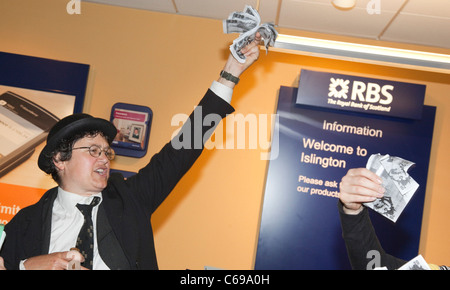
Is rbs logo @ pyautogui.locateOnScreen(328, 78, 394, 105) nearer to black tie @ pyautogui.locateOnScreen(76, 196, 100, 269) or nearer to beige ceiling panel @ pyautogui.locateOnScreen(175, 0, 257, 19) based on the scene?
beige ceiling panel @ pyautogui.locateOnScreen(175, 0, 257, 19)

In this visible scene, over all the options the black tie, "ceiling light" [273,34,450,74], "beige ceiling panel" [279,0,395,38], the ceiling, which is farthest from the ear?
"beige ceiling panel" [279,0,395,38]

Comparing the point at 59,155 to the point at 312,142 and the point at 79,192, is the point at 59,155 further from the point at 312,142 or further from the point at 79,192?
the point at 312,142

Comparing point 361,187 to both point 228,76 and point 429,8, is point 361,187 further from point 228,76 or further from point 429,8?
point 429,8

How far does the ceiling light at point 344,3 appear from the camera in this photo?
→ 367cm

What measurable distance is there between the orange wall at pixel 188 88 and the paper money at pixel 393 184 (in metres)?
2.67

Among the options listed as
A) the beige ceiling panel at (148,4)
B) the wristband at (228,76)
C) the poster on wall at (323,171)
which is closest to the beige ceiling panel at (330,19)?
the poster on wall at (323,171)

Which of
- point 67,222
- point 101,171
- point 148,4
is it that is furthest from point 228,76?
point 148,4

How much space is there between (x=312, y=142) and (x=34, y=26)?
2.86 m

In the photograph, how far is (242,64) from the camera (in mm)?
2100

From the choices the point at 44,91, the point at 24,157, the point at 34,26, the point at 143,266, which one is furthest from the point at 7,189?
the point at 143,266

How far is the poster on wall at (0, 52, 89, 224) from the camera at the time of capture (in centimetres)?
408

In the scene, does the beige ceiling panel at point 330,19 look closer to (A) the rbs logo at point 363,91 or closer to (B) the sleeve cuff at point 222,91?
(A) the rbs logo at point 363,91

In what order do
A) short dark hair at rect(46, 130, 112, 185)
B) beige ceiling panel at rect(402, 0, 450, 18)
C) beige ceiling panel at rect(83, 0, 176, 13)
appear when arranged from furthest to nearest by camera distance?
beige ceiling panel at rect(83, 0, 176, 13) → beige ceiling panel at rect(402, 0, 450, 18) → short dark hair at rect(46, 130, 112, 185)

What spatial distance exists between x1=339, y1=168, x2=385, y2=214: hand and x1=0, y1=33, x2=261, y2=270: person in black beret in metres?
0.73
